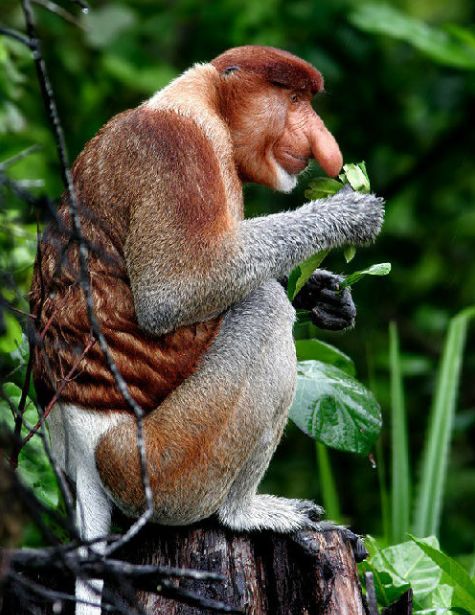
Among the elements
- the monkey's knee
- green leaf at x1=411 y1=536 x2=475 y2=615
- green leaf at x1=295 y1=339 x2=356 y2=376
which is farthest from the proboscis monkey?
green leaf at x1=295 y1=339 x2=356 y2=376

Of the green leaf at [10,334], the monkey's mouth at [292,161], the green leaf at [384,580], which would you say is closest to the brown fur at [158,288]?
the green leaf at [10,334]

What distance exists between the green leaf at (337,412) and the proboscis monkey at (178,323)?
0.37m

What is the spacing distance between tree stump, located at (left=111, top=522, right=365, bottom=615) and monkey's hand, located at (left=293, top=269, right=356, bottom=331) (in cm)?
93

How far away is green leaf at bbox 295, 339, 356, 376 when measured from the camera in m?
4.52

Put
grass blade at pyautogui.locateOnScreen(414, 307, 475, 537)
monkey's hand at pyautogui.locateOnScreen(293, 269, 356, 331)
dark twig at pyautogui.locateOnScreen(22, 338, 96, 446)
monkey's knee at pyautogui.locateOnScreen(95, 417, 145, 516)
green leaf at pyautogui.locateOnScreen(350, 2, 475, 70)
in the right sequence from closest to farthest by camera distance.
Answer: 1. dark twig at pyautogui.locateOnScreen(22, 338, 96, 446)
2. monkey's knee at pyautogui.locateOnScreen(95, 417, 145, 516)
3. monkey's hand at pyautogui.locateOnScreen(293, 269, 356, 331)
4. grass blade at pyautogui.locateOnScreen(414, 307, 475, 537)
5. green leaf at pyautogui.locateOnScreen(350, 2, 475, 70)

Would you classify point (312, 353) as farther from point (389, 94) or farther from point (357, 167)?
point (389, 94)

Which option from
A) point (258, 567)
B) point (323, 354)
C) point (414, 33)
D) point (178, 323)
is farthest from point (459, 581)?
point (414, 33)

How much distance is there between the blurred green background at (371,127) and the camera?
24.8 ft

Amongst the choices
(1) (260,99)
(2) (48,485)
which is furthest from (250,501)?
(1) (260,99)

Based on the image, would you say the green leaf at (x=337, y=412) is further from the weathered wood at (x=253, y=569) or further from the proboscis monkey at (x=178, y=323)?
the weathered wood at (x=253, y=569)

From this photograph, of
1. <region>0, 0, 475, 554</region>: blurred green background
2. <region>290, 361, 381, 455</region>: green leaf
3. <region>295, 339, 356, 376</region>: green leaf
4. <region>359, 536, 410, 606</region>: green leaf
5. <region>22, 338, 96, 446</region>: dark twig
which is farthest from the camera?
<region>0, 0, 475, 554</region>: blurred green background

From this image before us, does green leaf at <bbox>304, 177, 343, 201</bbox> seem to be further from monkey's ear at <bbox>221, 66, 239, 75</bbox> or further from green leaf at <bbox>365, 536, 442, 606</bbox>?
green leaf at <bbox>365, 536, 442, 606</bbox>

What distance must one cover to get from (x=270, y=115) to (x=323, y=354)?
1.13 m

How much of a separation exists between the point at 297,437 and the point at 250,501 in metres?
4.21
